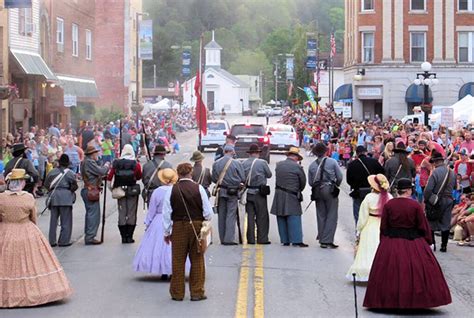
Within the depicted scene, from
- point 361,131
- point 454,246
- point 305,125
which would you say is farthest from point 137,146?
point 454,246

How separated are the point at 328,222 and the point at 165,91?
125 meters

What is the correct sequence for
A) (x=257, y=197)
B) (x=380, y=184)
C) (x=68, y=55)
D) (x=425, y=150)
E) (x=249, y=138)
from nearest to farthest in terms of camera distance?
(x=380, y=184), (x=257, y=197), (x=425, y=150), (x=249, y=138), (x=68, y=55)

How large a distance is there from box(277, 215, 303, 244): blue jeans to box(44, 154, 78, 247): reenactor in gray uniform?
369 centimetres

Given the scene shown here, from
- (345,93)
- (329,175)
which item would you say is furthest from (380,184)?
(345,93)

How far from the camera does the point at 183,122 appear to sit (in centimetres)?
8450

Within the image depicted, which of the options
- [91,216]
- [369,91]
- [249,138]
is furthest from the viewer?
[369,91]

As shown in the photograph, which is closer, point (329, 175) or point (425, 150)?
point (329, 175)

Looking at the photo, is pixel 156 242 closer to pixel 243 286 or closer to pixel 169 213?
pixel 169 213

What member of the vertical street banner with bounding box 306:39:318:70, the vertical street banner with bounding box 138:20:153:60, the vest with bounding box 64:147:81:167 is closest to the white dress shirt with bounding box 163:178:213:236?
the vest with bounding box 64:147:81:167

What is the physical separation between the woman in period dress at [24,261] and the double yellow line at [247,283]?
2.13m

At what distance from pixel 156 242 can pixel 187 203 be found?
1246mm

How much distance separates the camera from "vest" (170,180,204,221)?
11.4 metres

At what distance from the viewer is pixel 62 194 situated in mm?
16188

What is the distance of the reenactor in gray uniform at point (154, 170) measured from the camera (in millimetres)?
15820
